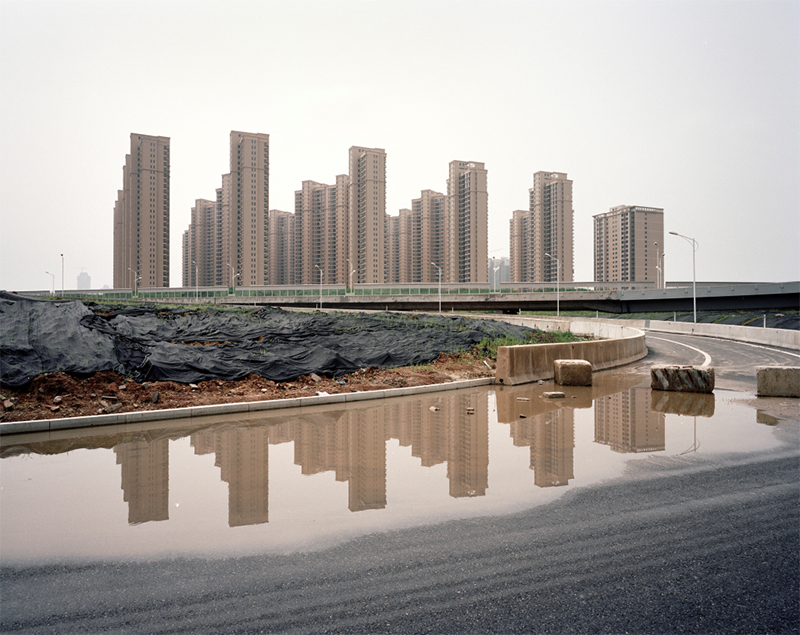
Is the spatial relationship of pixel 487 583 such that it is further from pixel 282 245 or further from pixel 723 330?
pixel 282 245

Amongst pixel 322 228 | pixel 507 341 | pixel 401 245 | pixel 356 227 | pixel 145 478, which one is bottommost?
pixel 145 478

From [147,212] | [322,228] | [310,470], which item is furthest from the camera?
[322,228]

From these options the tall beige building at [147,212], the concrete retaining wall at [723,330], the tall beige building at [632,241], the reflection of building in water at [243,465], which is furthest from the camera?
the tall beige building at [632,241]

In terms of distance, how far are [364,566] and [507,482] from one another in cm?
284

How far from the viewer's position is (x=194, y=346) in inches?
599

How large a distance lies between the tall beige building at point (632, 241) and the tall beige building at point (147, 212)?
116668 mm

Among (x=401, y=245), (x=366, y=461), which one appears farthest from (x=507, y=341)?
(x=401, y=245)

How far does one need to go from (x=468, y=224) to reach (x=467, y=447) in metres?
117

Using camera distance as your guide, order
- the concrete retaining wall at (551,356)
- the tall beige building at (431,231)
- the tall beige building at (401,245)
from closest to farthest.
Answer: the concrete retaining wall at (551,356) → the tall beige building at (431,231) → the tall beige building at (401,245)

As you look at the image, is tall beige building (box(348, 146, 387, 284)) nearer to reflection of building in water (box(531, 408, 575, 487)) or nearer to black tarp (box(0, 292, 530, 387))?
black tarp (box(0, 292, 530, 387))

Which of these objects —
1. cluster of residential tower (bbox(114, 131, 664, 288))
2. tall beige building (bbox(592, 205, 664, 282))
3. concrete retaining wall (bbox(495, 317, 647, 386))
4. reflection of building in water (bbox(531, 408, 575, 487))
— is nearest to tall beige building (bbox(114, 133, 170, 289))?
cluster of residential tower (bbox(114, 131, 664, 288))

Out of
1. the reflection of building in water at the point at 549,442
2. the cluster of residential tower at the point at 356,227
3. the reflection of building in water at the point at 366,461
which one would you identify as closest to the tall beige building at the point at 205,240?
the cluster of residential tower at the point at 356,227

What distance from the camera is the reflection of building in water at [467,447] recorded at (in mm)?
6484

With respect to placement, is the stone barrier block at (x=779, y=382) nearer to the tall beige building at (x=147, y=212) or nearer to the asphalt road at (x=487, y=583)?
the asphalt road at (x=487, y=583)
